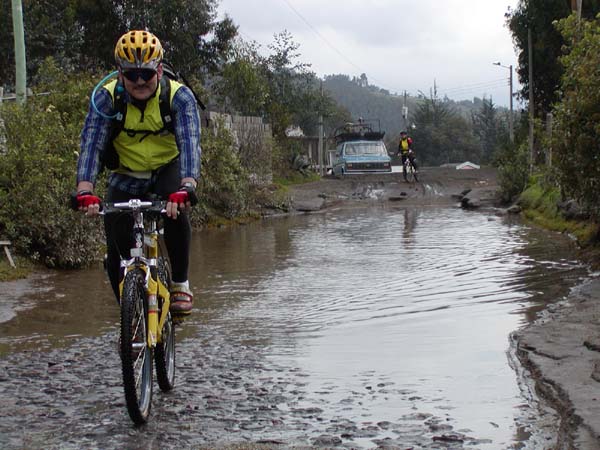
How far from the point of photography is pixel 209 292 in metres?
10.8

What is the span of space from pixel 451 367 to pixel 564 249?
8.57 metres

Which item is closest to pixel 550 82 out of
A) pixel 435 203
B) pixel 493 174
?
pixel 493 174

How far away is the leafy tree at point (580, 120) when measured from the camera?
38.9 feet

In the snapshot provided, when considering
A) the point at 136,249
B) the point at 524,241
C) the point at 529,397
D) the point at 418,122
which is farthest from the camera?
the point at 418,122

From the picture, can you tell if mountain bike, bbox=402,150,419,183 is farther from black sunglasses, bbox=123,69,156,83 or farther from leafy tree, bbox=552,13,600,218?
black sunglasses, bbox=123,69,156,83

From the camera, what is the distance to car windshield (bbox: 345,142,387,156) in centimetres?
4003

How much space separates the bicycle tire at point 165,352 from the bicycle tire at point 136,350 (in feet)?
1.15

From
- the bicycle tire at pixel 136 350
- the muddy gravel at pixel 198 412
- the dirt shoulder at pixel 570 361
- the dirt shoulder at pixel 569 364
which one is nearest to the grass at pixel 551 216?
the dirt shoulder at pixel 570 361

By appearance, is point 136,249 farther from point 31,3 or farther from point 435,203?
point 31,3

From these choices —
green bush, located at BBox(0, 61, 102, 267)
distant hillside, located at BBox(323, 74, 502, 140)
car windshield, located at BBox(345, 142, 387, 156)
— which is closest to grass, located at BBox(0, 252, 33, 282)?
green bush, located at BBox(0, 61, 102, 267)

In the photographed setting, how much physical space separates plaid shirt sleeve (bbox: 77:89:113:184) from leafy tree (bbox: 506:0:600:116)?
34.2 metres

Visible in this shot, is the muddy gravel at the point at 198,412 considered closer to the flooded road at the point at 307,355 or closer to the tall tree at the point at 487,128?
the flooded road at the point at 307,355

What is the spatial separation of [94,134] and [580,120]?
8635 mm

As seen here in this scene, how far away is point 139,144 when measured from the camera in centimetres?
540
